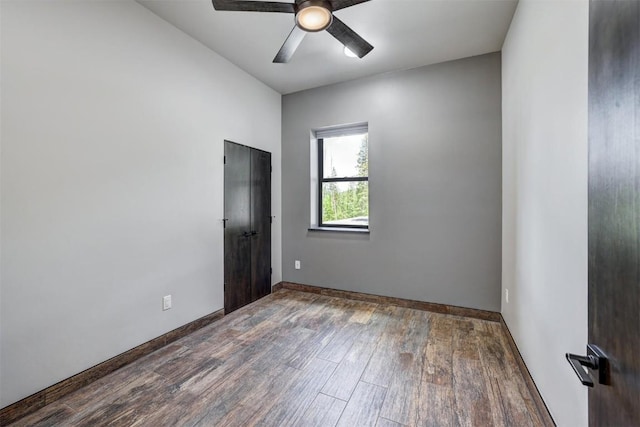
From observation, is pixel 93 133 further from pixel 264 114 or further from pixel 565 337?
pixel 565 337

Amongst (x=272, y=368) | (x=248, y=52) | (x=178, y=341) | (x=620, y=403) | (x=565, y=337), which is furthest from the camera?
(x=248, y=52)

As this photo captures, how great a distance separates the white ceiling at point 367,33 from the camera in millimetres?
2256

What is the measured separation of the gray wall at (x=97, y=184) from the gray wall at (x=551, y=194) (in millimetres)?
2765

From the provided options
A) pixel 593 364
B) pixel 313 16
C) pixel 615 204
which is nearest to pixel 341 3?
pixel 313 16

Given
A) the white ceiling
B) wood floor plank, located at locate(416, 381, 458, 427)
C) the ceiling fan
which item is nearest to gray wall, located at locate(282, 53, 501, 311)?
the white ceiling

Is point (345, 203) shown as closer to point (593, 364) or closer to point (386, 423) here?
point (386, 423)

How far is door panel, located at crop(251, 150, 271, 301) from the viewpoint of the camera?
11.6ft

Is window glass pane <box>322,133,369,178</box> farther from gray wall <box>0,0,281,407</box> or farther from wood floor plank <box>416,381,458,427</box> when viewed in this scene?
wood floor plank <box>416,381,458,427</box>

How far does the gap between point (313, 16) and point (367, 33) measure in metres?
1.00

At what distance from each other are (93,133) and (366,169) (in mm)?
2781

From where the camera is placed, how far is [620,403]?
1.95 ft

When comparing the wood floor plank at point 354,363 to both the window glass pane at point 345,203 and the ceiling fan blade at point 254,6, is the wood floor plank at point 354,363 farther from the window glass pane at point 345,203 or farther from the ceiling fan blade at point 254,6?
the ceiling fan blade at point 254,6

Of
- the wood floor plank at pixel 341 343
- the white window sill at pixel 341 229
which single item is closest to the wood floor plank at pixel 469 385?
the wood floor plank at pixel 341 343

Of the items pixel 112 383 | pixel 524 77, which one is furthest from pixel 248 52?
pixel 112 383
